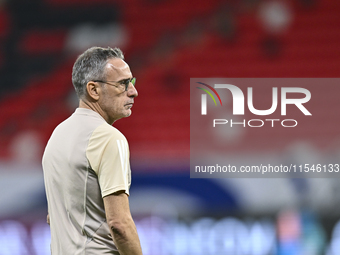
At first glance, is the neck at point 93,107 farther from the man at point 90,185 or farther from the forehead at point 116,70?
the forehead at point 116,70

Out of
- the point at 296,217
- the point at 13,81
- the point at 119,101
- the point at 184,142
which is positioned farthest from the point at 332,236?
the point at 13,81

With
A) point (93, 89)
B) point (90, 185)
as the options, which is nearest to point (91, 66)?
point (93, 89)

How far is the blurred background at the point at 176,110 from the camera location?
347 cm

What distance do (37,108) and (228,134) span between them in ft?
5.52

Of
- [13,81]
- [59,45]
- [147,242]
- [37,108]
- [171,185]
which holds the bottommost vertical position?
[147,242]

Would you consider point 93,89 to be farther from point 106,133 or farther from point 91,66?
point 106,133

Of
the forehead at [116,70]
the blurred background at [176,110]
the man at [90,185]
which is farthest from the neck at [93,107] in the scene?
the blurred background at [176,110]

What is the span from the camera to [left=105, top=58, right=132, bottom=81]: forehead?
153 centimetres

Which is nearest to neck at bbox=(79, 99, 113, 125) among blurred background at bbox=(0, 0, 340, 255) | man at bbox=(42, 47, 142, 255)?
man at bbox=(42, 47, 142, 255)

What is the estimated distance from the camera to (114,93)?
5.08ft

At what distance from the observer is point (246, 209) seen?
3.48 metres

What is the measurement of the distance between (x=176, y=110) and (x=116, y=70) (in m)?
2.09

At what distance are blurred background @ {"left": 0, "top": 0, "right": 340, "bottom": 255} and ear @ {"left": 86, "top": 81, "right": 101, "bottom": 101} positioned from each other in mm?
2069

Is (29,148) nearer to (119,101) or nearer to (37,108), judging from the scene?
(37,108)
